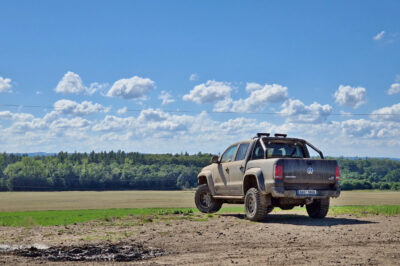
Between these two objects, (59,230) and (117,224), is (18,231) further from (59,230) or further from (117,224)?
(117,224)

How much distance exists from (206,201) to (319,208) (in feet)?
12.8

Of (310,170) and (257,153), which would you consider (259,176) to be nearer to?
(257,153)

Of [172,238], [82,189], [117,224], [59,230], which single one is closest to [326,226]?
[172,238]

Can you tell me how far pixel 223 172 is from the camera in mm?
15328

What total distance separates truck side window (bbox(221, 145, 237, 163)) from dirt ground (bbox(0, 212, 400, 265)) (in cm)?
211

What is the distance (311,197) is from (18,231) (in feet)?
23.3

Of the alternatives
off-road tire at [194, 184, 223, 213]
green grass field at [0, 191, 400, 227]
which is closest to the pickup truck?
off-road tire at [194, 184, 223, 213]

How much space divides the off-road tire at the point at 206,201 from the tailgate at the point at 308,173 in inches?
150

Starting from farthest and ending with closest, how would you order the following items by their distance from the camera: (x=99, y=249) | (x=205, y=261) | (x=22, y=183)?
(x=22, y=183), (x=99, y=249), (x=205, y=261)

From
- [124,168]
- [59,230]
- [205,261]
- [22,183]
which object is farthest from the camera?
[124,168]

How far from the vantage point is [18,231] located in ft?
38.8

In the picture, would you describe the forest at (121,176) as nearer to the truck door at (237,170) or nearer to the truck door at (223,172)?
the truck door at (223,172)

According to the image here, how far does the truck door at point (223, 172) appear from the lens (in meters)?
15.1

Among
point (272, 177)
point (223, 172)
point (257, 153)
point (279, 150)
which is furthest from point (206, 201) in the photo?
point (272, 177)
